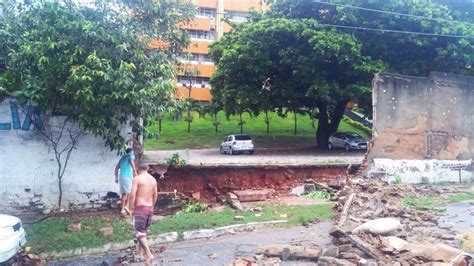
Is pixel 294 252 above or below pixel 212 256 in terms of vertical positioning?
above

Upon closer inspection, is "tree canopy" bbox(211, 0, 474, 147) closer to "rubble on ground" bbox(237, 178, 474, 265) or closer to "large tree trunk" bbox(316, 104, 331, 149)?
"large tree trunk" bbox(316, 104, 331, 149)

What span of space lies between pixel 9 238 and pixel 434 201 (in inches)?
436

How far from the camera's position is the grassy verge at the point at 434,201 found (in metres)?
12.1

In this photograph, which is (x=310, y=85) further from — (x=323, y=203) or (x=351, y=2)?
(x=323, y=203)

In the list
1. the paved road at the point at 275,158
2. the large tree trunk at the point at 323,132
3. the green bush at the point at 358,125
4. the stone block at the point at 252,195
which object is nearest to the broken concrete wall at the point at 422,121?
the paved road at the point at 275,158

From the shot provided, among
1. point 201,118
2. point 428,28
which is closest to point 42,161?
point 428,28

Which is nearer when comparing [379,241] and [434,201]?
[379,241]

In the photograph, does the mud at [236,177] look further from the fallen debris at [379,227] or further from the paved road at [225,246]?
the fallen debris at [379,227]

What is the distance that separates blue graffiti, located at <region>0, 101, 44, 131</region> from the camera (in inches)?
430

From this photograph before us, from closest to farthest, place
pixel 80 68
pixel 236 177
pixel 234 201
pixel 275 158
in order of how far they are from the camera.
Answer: pixel 80 68 → pixel 234 201 → pixel 236 177 → pixel 275 158

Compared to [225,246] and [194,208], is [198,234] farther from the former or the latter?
[194,208]

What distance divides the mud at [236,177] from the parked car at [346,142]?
40.0ft

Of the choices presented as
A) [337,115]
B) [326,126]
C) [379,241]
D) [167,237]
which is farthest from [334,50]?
[379,241]

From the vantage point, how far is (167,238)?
981cm
